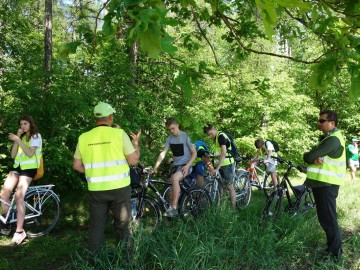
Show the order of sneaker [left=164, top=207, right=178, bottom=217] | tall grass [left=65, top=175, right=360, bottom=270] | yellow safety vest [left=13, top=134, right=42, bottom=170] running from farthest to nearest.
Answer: sneaker [left=164, top=207, right=178, bottom=217] < yellow safety vest [left=13, top=134, right=42, bottom=170] < tall grass [left=65, top=175, right=360, bottom=270]

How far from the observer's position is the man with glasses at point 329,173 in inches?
182

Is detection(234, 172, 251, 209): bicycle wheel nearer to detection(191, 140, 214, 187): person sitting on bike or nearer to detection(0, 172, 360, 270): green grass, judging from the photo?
detection(191, 140, 214, 187): person sitting on bike

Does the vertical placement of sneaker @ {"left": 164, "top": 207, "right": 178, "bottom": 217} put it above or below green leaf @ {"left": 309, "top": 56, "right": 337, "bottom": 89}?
below

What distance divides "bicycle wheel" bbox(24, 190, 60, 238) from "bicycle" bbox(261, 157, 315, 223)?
3655 mm

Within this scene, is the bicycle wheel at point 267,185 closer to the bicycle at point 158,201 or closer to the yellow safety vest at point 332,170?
the bicycle at point 158,201

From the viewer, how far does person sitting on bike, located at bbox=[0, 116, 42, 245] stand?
5.54 metres

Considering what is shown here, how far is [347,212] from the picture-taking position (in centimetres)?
713

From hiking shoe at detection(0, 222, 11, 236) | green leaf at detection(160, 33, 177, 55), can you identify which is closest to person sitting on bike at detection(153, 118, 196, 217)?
hiking shoe at detection(0, 222, 11, 236)

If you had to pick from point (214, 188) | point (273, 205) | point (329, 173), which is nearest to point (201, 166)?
point (214, 188)

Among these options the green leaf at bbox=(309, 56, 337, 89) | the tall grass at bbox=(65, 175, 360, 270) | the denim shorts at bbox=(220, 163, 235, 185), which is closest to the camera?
the green leaf at bbox=(309, 56, 337, 89)

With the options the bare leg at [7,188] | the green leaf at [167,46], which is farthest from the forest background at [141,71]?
the bare leg at [7,188]

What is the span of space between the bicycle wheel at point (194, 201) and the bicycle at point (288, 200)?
1066mm

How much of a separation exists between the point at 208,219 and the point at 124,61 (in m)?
4.13

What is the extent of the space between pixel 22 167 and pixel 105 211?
227 centimetres
